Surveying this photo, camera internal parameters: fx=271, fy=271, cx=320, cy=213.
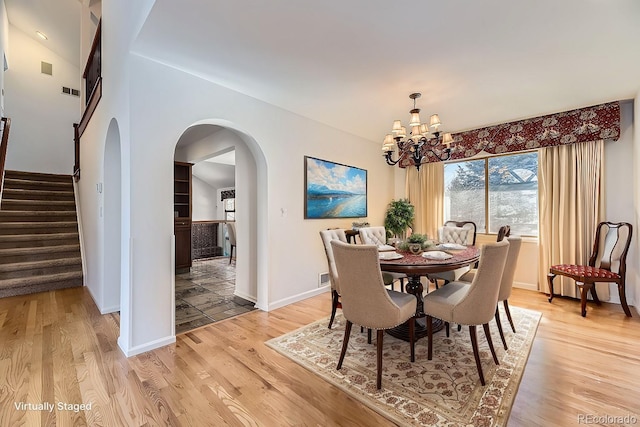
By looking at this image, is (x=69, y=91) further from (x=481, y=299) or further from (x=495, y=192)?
(x=495, y=192)

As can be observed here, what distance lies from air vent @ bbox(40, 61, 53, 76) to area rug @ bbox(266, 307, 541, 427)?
27.5 feet

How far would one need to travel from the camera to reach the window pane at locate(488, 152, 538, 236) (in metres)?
4.31

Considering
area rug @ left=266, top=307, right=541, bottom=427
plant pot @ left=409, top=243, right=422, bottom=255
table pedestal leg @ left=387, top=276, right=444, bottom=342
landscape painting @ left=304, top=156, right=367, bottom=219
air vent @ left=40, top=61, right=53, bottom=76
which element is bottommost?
area rug @ left=266, top=307, right=541, bottom=427

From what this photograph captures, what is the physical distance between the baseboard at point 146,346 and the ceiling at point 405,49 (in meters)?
2.57

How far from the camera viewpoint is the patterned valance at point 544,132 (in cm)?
351

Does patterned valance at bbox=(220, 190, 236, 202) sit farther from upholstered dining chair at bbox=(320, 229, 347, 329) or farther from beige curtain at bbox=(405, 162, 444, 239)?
upholstered dining chair at bbox=(320, 229, 347, 329)

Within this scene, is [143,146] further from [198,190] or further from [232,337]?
[198,190]

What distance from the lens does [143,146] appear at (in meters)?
2.39

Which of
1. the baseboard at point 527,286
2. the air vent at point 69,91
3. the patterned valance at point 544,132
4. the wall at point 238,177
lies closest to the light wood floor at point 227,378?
the wall at point 238,177

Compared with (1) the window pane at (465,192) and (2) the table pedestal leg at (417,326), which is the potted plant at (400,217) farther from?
(2) the table pedestal leg at (417,326)

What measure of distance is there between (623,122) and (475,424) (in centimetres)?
438

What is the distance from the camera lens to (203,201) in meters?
9.95

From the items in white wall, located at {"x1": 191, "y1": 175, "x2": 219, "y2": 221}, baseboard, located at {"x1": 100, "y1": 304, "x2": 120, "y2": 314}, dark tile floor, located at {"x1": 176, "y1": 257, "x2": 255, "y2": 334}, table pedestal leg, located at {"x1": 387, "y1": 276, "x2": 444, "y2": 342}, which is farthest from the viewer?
white wall, located at {"x1": 191, "y1": 175, "x2": 219, "y2": 221}

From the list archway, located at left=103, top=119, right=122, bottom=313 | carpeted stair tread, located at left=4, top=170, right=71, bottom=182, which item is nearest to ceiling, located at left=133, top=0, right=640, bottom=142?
archway, located at left=103, top=119, right=122, bottom=313
